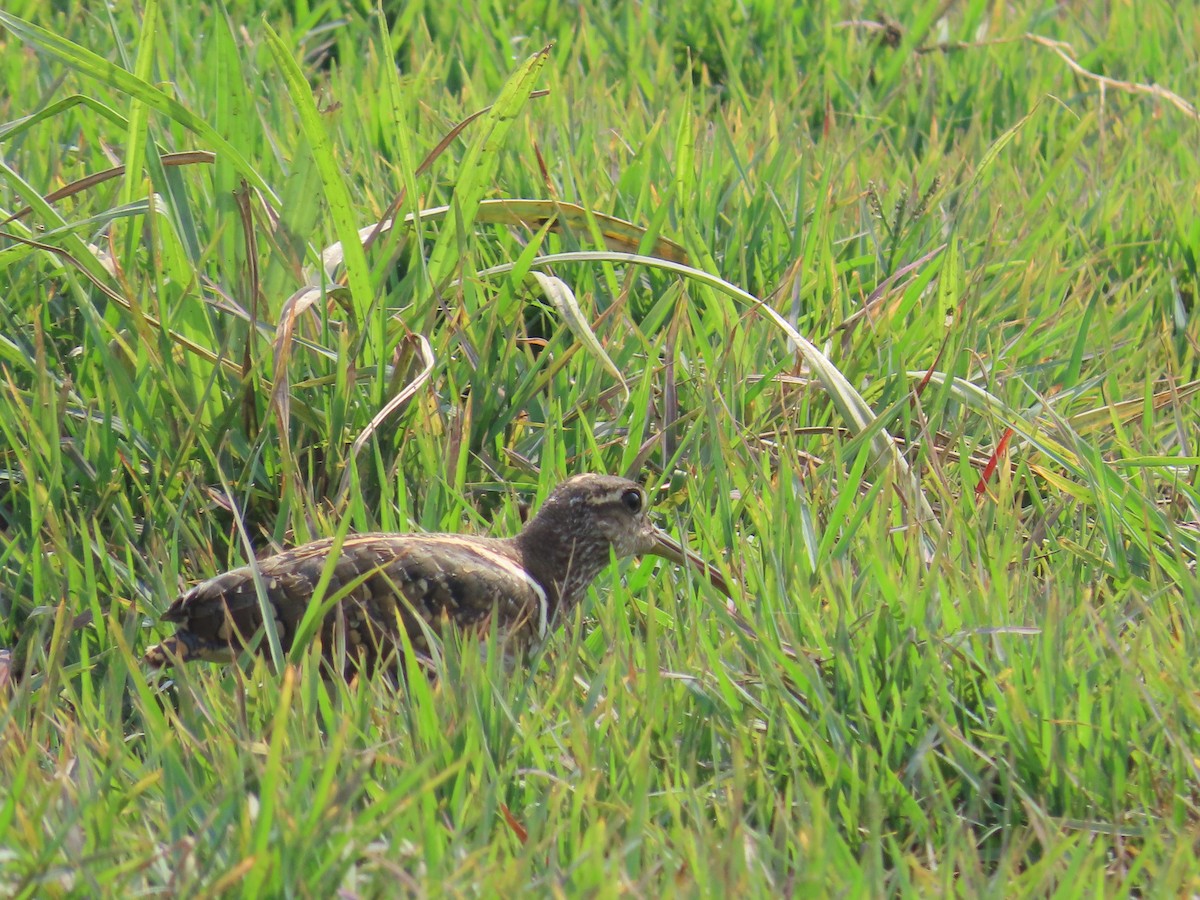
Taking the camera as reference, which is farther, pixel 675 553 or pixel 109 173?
pixel 109 173

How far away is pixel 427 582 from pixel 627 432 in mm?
883

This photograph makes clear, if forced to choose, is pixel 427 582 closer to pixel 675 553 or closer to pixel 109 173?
pixel 675 553

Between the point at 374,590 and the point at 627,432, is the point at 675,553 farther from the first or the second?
the point at 374,590

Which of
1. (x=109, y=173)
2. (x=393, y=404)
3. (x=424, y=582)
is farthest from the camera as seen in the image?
(x=109, y=173)

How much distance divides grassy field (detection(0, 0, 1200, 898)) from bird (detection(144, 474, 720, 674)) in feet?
0.36

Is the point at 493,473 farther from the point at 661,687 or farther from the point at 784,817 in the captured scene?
the point at 784,817

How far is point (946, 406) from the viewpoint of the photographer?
13.4 ft

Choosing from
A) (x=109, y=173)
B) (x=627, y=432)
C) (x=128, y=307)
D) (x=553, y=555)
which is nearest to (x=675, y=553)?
(x=553, y=555)

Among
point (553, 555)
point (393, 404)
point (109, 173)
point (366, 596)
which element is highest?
point (109, 173)

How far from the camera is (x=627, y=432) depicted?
4.00 metres

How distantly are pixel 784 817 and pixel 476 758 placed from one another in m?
0.50

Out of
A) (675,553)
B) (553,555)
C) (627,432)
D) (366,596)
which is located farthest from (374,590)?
(627,432)

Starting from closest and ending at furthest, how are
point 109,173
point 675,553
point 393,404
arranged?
point 675,553, point 393,404, point 109,173

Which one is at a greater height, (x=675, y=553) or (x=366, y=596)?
(x=366, y=596)
